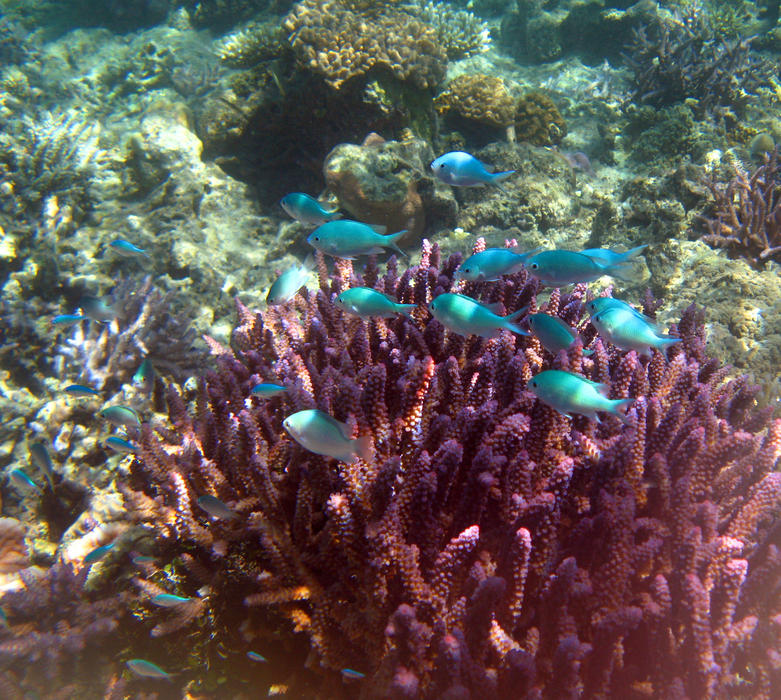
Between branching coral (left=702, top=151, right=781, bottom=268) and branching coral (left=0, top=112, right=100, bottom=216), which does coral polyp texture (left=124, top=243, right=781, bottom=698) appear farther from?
branching coral (left=0, top=112, right=100, bottom=216)

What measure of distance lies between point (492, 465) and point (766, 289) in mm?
4246

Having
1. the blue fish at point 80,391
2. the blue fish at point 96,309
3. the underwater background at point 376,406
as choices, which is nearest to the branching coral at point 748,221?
the underwater background at point 376,406

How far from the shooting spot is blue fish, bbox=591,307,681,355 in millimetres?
2518

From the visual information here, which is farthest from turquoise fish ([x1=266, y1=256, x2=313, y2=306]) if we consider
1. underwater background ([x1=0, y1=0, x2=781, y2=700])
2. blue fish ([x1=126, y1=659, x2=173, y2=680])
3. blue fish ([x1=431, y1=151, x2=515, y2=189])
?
blue fish ([x1=126, y1=659, x2=173, y2=680])

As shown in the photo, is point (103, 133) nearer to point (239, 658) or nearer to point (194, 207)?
point (194, 207)

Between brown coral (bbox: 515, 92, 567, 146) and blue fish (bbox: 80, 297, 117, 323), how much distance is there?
296 inches

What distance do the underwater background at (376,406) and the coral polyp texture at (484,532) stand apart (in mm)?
15

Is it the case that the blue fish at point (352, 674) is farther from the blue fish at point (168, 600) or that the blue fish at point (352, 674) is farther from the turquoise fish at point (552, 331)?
the turquoise fish at point (552, 331)

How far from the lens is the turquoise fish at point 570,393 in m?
2.08

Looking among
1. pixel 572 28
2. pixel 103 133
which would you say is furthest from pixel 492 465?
pixel 572 28

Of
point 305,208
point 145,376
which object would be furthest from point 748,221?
point 145,376

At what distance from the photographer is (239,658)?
235 cm

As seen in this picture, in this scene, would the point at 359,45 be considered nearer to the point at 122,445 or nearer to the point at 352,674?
the point at 122,445

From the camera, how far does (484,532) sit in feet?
6.73
